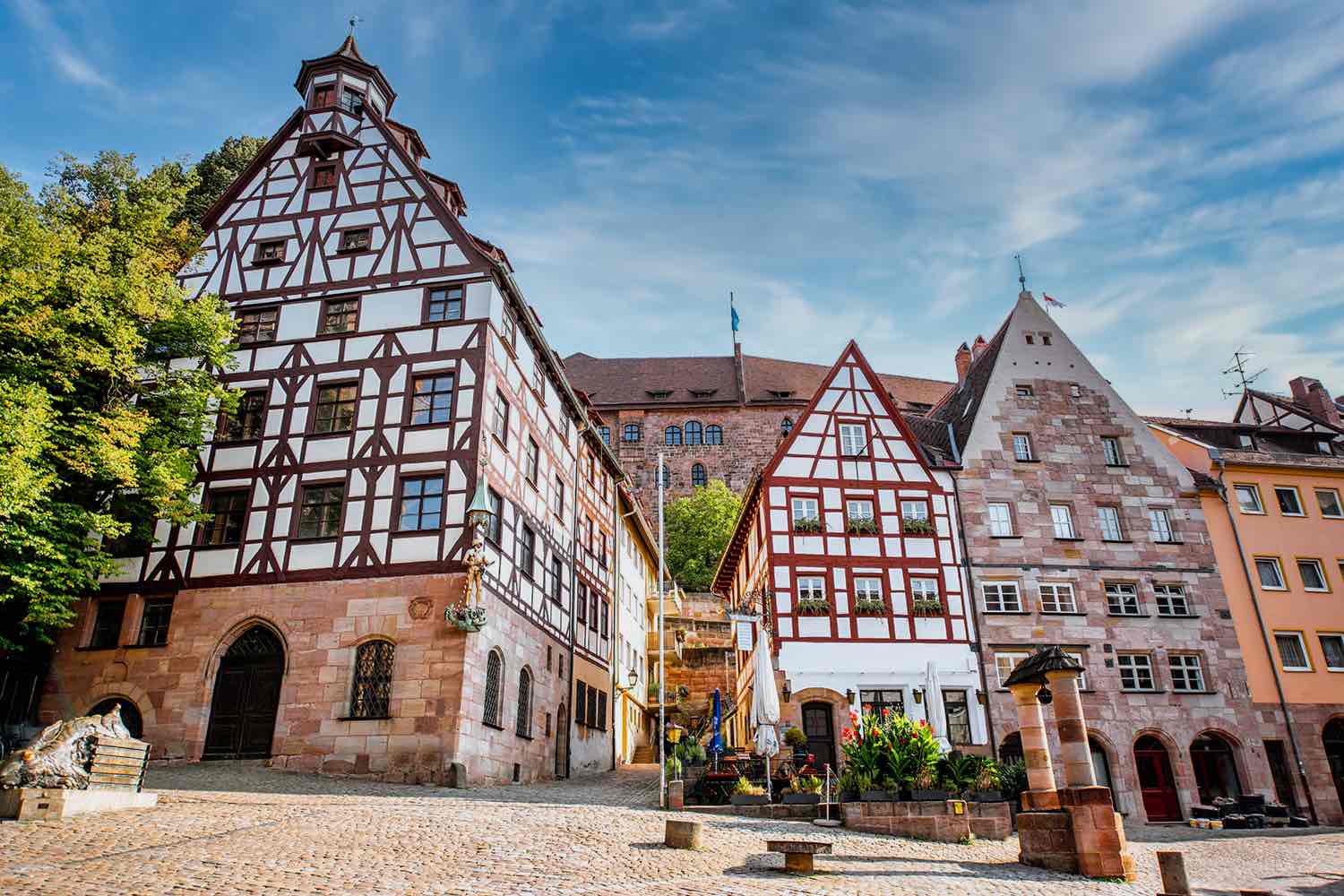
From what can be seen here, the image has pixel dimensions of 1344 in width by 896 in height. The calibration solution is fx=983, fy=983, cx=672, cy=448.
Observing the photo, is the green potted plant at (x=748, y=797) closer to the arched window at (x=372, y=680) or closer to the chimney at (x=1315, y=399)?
the arched window at (x=372, y=680)

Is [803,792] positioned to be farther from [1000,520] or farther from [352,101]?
[352,101]

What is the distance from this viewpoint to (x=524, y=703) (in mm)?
22578

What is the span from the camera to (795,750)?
2373cm

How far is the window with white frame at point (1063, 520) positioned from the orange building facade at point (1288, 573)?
14.1 feet

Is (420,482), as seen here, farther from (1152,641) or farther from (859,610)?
(1152,641)

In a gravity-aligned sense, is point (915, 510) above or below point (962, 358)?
below

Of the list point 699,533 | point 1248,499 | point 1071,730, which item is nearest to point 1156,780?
point 1248,499

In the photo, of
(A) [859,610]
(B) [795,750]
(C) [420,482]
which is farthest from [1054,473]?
(C) [420,482]

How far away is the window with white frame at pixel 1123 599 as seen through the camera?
89.1ft

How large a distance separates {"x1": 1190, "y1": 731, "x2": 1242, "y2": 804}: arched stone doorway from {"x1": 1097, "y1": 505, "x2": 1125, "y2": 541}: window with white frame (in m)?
5.69

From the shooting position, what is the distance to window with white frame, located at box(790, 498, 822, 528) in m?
27.4

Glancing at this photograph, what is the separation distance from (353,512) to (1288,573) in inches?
1019

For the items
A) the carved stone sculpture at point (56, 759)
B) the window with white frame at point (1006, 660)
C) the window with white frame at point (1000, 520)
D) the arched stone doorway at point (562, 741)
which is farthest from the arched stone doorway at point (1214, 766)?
the carved stone sculpture at point (56, 759)

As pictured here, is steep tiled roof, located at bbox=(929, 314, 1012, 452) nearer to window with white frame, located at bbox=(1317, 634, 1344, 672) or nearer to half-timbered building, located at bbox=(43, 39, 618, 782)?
window with white frame, located at bbox=(1317, 634, 1344, 672)
